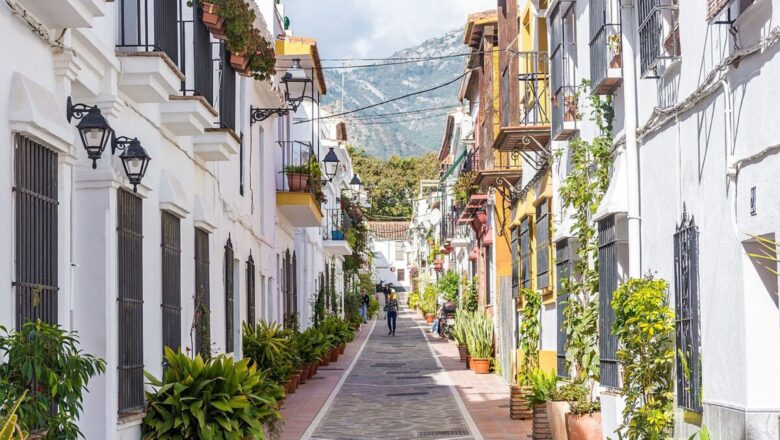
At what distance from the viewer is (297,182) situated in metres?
26.7

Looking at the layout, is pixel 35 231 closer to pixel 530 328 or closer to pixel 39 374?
pixel 39 374

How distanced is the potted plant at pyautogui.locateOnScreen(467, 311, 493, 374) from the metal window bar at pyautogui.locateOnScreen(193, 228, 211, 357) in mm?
12805

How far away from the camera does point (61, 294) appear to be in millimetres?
9164

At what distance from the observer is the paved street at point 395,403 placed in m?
17.7

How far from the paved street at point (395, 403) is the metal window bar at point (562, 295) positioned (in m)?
1.55

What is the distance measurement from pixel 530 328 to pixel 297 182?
7.77m

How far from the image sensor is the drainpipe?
11.8m

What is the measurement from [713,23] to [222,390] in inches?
242

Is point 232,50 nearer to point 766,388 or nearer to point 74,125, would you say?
point 74,125

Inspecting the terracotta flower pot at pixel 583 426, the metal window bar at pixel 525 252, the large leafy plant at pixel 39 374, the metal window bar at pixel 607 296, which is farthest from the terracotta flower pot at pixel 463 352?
the large leafy plant at pixel 39 374

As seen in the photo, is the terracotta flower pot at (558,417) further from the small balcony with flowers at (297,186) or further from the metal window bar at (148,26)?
the small balcony with flowers at (297,186)

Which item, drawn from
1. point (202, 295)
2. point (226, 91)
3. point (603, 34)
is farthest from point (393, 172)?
point (603, 34)

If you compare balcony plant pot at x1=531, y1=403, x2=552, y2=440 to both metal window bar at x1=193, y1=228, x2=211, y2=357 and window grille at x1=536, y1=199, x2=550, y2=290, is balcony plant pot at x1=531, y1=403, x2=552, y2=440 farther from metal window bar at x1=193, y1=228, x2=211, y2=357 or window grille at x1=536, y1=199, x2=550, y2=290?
metal window bar at x1=193, y1=228, x2=211, y2=357

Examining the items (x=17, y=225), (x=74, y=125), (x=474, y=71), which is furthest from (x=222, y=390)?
(x=474, y=71)
